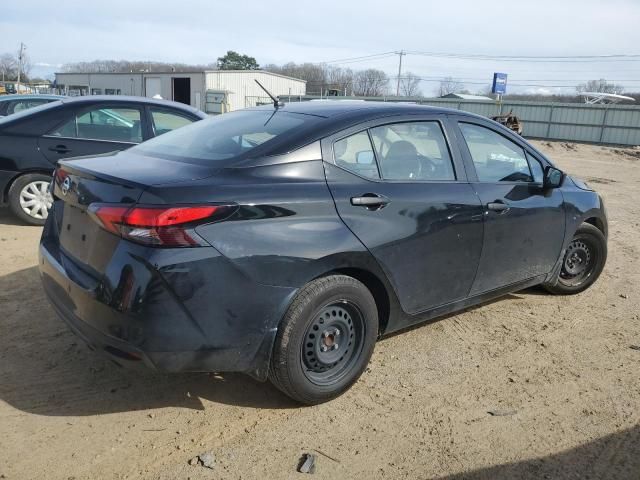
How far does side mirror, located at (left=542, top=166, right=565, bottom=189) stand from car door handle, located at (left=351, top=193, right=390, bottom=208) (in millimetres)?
1715

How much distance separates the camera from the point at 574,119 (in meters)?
31.3

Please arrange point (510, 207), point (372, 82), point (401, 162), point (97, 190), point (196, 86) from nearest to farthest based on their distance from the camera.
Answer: point (97, 190)
point (401, 162)
point (510, 207)
point (196, 86)
point (372, 82)

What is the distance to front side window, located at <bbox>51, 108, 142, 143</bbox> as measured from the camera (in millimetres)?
6438

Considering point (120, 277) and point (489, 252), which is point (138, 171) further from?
point (489, 252)

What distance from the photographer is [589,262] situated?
5.01m

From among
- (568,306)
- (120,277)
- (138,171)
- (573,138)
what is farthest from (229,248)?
(573,138)

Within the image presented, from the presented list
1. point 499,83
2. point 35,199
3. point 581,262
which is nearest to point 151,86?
point 499,83

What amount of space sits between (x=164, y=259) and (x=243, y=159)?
728 mm

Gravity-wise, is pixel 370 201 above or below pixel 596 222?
above

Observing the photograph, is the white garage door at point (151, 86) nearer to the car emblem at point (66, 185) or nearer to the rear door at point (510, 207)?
the rear door at point (510, 207)

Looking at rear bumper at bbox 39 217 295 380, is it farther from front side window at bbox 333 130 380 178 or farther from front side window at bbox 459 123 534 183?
front side window at bbox 459 123 534 183

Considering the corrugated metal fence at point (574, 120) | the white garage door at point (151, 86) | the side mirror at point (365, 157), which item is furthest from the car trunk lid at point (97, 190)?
the white garage door at point (151, 86)

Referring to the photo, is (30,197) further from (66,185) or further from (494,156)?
(494,156)

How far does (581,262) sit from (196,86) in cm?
4458
